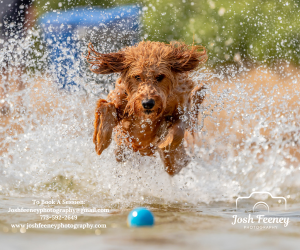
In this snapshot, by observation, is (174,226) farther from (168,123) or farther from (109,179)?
(109,179)

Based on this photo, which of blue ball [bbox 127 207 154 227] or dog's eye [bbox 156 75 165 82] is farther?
dog's eye [bbox 156 75 165 82]

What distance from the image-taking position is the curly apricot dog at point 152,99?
3516 mm

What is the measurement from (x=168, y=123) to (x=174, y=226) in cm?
151

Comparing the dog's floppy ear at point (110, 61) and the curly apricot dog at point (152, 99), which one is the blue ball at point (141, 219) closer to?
the curly apricot dog at point (152, 99)

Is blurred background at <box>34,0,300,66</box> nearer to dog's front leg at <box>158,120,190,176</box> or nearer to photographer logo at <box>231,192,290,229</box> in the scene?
dog's front leg at <box>158,120,190,176</box>

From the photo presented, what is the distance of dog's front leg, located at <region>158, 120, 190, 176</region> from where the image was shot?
3.73 metres

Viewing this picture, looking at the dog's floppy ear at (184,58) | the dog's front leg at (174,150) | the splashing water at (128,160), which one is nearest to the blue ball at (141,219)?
the splashing water at (128,160)

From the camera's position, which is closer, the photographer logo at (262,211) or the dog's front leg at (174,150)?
the photographer logo at (262,211)

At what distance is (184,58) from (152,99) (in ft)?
2.27

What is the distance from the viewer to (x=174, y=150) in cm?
394

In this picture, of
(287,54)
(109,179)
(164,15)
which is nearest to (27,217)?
(109,179)

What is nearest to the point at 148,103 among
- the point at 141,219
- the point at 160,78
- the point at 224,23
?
the point at 160,78

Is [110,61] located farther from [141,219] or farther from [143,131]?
[141,219]

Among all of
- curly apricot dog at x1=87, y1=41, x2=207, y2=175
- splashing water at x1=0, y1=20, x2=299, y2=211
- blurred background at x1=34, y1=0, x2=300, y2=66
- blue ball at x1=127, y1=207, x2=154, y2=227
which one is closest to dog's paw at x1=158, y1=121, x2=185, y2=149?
curly apricot dog at x1=87, y1=41, x2=207, y2=175
